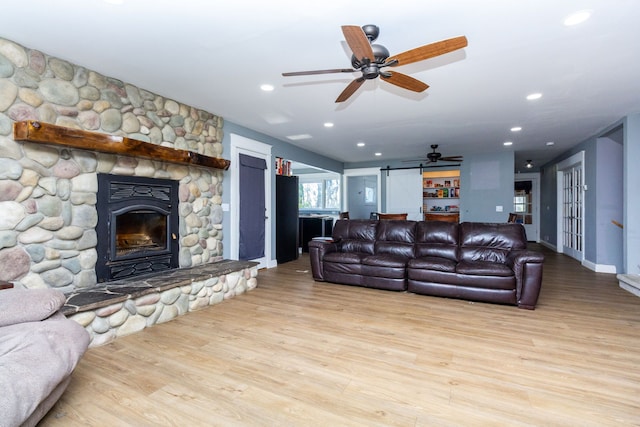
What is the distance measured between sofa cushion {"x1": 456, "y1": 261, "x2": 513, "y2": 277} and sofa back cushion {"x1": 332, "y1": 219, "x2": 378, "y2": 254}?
143 cm

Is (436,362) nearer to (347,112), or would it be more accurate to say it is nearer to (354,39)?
(354,39)

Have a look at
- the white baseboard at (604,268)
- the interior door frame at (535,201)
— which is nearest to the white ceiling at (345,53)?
the white baseboard at (604,268)

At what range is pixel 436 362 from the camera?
2.33 meters

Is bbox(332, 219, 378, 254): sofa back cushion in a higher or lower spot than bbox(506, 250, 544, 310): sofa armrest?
higher

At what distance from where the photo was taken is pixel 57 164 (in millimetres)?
2912

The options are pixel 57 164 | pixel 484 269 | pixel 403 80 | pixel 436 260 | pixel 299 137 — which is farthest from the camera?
pixel 299 137

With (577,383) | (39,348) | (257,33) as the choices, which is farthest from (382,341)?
(257,33)

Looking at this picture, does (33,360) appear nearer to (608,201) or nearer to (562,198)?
(608,201)

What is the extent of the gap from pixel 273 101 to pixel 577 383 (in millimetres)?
3977

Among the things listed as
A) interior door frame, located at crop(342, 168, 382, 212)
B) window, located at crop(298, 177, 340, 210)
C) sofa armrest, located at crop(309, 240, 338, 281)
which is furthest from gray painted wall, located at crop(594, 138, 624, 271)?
window, located at crop(298, 177, 340, 210)

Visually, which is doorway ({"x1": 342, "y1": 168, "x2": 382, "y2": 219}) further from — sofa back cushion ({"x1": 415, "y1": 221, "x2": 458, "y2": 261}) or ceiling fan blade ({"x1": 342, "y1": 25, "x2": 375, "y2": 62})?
ceiling fan blade ({"x1": 342, "y1": 25, "x2": 375, "y2": 62})

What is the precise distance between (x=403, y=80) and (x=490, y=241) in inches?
109

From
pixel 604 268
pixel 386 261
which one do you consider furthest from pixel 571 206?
pixel 386 261

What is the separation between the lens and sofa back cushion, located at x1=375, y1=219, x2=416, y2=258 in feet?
15.5
